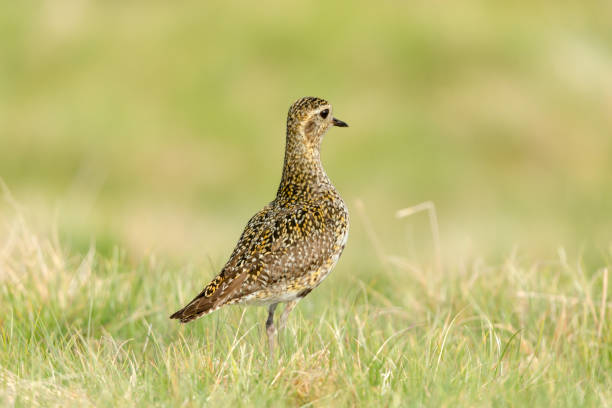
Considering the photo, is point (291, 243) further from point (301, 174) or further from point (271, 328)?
point (301, 174)

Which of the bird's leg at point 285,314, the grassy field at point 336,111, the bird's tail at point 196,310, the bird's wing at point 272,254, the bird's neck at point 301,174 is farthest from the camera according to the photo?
the grassy field at point 336,111

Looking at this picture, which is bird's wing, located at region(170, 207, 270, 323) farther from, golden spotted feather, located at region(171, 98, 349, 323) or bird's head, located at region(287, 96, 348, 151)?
bird's head, located at region(287, 96, 348, 151)

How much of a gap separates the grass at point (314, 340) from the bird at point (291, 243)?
21cm

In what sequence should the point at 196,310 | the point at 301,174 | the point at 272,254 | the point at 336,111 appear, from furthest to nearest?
the point at 336,111, the point at 301,174, the point at 272,254, the point at 196,310

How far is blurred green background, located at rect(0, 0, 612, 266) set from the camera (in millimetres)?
18875

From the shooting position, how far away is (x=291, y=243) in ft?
20.9

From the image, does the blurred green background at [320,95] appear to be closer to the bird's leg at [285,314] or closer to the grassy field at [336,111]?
the grassy field at [336,111]

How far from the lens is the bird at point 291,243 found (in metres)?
6.12

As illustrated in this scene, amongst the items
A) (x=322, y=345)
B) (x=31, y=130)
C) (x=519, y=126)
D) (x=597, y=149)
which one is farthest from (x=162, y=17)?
(x=322, y=345)

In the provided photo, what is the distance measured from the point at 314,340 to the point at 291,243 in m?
0.64

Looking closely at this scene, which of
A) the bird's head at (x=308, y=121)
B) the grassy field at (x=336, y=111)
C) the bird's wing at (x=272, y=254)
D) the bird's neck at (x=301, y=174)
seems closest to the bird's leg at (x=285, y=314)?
the bird's wing at (x=272, y=254)

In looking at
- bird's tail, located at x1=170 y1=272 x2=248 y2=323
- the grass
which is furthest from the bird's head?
bird's tail, located at x1=170 y1=272 x2=248 y2=323

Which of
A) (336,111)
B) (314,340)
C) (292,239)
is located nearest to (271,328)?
(314,340)

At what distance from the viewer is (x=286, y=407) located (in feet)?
17.0
